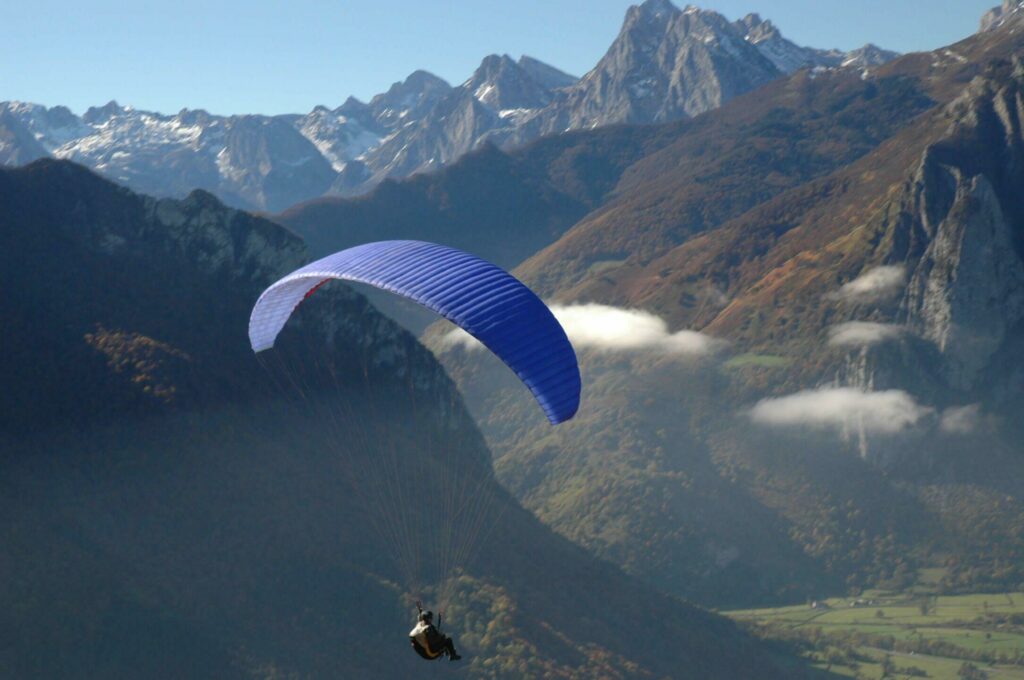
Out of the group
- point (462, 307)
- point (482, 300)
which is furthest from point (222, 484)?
point (462, 307)

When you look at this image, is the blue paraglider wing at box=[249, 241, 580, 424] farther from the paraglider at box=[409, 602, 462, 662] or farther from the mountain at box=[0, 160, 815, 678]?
the mountain at box=[0, 160, 815, 678]

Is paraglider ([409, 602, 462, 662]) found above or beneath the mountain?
above

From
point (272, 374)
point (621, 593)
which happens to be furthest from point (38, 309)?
point (621, 593)

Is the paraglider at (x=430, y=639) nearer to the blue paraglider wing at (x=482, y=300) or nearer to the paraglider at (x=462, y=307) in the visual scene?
the paraglider at (x=462, y=307)

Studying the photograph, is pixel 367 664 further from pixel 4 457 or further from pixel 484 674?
pixel 4 457

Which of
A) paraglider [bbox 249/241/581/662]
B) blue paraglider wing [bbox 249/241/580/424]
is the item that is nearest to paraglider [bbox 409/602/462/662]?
paraglider [bbox 249/241/581/662]

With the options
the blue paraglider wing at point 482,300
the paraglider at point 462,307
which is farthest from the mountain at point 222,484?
the blue paraglider wing at point 482,300
